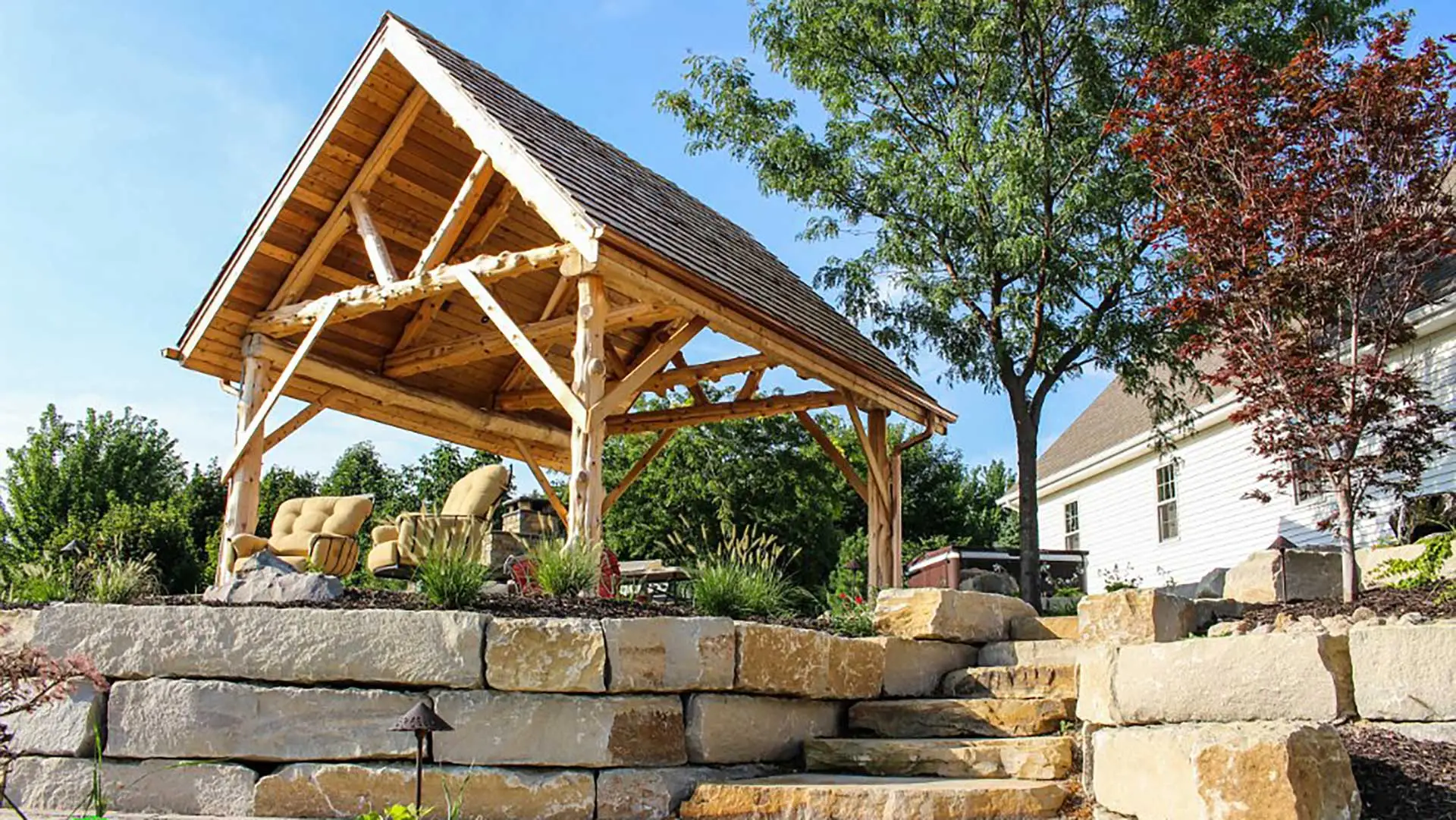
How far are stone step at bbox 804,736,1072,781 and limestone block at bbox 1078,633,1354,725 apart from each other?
2.26 ft

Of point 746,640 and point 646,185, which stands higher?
point 646,185

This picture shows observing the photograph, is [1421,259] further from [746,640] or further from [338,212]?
[338,212]

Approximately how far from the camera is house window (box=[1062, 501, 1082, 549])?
765 inches

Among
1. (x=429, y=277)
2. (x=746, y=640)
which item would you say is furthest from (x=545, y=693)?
(x=429, y=277)

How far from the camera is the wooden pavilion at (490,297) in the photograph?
27.1 feet

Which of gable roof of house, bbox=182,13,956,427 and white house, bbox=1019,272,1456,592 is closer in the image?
gable roof of house, bbox=182,13,956,427

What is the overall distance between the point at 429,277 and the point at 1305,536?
10133mm

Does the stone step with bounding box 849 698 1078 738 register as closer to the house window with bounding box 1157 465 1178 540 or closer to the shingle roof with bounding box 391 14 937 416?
the shingle roof with bounding box 391 14 937 416

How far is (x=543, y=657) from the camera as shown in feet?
18.1

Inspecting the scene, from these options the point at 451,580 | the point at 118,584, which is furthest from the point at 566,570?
the point at 118,584

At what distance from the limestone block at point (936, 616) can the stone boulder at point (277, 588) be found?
322 cm

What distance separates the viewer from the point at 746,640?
19.5 ft

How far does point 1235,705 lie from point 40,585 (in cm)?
618

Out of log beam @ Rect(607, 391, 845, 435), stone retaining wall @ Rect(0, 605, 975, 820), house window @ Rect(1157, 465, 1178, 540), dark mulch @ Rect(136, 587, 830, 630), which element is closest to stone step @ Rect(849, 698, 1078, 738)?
dark mulch @ Rect(136, 587, 830, 630)
